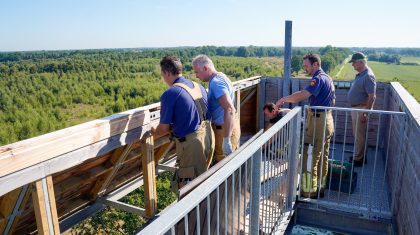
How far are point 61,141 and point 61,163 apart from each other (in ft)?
0.58

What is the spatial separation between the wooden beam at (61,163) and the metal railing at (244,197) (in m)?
1.14

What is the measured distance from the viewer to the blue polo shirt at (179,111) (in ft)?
9.80

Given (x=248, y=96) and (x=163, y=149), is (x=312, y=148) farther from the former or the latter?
(x=248, y=96)

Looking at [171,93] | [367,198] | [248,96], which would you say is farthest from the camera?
[248,96]

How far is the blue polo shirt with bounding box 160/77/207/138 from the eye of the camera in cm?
299

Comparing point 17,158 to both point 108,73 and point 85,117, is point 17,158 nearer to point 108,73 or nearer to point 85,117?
point 85,117

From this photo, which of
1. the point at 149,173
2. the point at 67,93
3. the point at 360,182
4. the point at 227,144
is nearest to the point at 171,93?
the point at 227,144

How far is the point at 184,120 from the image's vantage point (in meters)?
3.09

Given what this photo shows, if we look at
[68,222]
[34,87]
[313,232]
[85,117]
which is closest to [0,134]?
[85,117]

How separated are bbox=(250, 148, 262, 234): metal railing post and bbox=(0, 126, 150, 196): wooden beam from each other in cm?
149

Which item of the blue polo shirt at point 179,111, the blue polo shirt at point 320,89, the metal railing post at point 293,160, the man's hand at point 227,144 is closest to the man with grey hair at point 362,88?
the blue polo shirt at point 320,89

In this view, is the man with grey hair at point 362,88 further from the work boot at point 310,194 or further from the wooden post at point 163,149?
the wooden post at point 163,149

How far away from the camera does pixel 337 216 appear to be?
363 cm

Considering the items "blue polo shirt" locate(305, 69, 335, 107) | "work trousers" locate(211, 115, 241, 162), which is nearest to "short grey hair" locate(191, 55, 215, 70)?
"work trousers" locate(211, 115, 241, 162)
